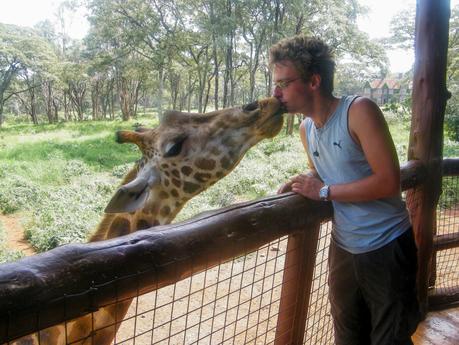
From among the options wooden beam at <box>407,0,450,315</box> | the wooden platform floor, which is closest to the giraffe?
wooden beam at <box>407,0,450,315</box>

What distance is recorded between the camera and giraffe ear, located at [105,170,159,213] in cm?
254

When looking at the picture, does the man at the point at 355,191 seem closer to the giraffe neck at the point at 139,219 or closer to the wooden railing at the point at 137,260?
the wooden railing at the point at 137,260

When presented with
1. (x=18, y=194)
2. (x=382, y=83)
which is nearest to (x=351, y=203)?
(x=18, y=194)

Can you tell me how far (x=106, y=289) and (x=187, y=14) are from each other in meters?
25.0

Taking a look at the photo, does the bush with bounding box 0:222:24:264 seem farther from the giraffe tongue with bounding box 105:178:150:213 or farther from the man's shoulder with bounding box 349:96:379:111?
the man's shoulder with bounding box 349:96:379:111

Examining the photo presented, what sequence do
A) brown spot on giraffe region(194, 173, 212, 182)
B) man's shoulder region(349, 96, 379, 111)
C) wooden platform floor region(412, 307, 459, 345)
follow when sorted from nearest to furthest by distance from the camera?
1. man's shoulder region(349, 96, 379, 111)
2. brown spot on giraffe region(194, 173, 212, 182)
3. wooden platform floor region(412, 307, 459, 345)

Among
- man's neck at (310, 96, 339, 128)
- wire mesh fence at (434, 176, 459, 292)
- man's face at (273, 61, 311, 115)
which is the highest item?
man's face at (273, 61, 311, 115)

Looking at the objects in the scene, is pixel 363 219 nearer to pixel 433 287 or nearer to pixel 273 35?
pixel 433 287

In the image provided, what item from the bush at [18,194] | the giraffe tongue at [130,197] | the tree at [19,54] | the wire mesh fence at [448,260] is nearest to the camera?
the giraffe tongue at [130,197]

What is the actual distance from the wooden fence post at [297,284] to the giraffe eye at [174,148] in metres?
1.15

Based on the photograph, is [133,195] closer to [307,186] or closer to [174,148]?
[174,148]

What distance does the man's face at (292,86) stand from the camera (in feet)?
6.76

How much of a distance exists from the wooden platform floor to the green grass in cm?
598

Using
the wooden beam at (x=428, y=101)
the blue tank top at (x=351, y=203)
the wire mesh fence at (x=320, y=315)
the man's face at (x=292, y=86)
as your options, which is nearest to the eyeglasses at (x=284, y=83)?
the man's face at (x=292, y=86)
